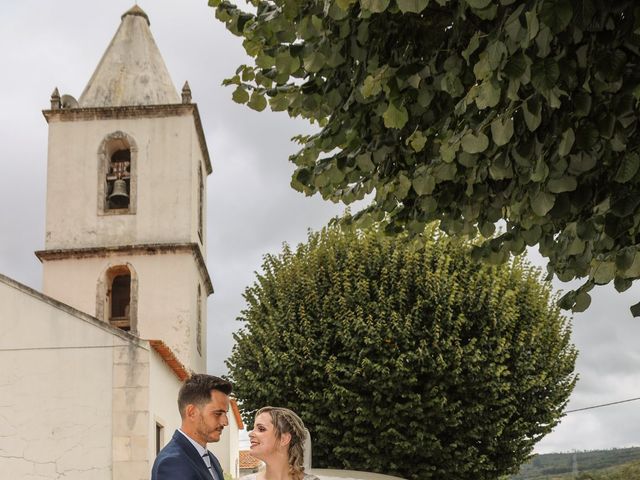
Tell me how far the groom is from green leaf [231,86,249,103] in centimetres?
220

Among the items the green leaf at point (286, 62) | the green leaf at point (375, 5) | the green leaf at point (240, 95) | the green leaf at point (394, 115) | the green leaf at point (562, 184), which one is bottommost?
the green leaf at point (562, 184)

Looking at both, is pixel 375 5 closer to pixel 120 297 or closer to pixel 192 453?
pixel 192 453

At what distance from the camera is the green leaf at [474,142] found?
543cm

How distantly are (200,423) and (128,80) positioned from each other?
27.5m

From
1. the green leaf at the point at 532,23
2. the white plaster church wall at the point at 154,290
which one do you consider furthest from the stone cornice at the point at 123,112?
the green leaf at the point at 532,23

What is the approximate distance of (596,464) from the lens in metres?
11.8

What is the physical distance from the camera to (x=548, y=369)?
2359 cm

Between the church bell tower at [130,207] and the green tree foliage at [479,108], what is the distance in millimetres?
22198

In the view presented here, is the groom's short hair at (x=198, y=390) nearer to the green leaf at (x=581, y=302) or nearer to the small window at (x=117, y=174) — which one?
the green leaf at (x=581, y=302)

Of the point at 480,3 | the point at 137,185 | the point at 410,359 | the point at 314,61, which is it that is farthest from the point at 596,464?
the point at 137,185

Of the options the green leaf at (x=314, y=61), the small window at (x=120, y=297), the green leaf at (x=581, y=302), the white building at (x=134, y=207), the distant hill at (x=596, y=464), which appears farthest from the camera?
the small window at (x=120, y=297)

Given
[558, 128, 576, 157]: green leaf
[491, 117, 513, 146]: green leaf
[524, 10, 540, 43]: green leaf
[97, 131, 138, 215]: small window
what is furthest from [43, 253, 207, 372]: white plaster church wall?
[524, 10, 540, 43]: green leaf

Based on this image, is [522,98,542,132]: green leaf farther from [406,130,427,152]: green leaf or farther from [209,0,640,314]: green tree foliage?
[406,130,427,152]: green leaf

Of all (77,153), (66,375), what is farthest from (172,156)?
(66,375)
